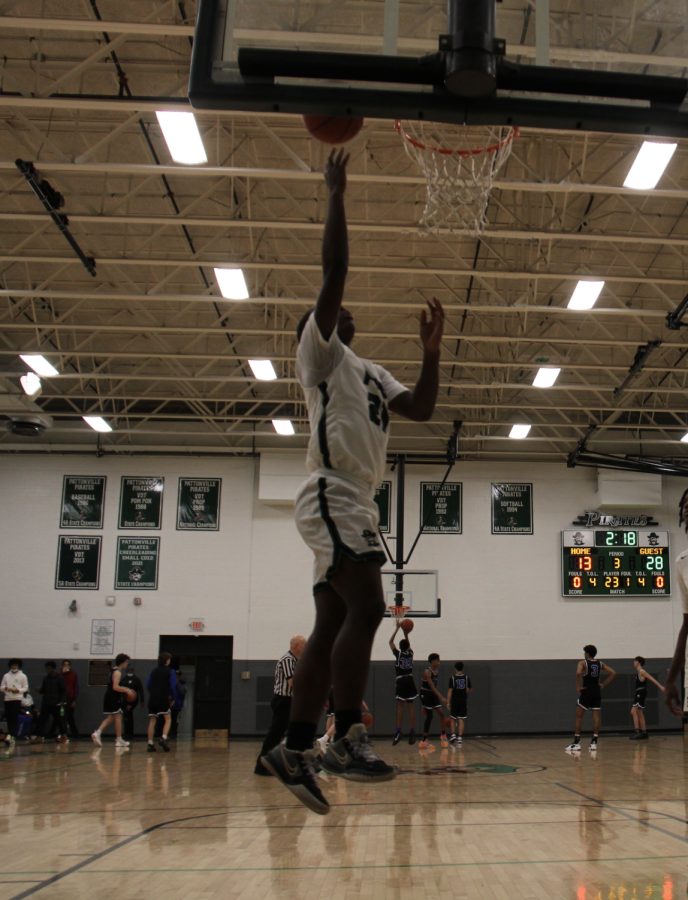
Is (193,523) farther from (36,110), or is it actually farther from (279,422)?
(36,110)

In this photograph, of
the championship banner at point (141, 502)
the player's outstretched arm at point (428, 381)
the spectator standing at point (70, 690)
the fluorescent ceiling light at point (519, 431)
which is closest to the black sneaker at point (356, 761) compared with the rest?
the player's outstretched arm at point (428, 381)

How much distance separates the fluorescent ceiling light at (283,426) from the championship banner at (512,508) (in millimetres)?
5514

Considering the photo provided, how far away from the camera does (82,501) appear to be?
19828 mm

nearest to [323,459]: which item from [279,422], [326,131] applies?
[326,131]

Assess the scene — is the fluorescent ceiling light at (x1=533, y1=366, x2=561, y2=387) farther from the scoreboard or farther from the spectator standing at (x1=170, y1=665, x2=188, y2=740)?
the spectator standing at (x1=170, y1=665, x2=188, y2=740)

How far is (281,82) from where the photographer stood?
11.4ft

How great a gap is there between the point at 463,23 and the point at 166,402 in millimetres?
16720

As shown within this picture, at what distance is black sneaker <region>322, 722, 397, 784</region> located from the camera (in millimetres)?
2697

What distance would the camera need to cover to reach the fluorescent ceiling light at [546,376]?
48.4 feet

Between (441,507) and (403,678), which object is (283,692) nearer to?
(403,678)

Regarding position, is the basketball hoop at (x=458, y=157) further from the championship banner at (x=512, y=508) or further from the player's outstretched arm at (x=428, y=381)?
the championship banner at (x=512, y=508)

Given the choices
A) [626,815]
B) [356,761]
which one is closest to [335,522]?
[356,761]

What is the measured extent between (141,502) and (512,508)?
355 inches

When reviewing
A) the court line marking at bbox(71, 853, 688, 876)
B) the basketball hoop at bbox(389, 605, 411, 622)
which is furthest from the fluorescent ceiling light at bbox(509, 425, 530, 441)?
the court line marking at bbox(71, 853, 688, 876)
